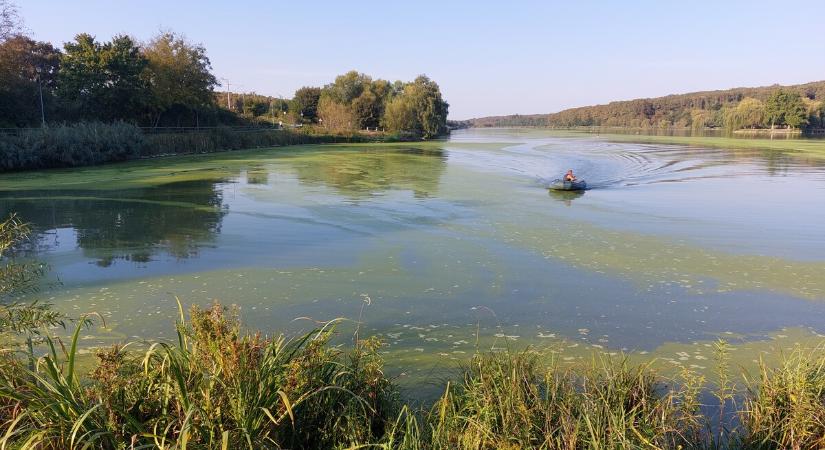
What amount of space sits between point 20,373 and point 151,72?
1546 inches

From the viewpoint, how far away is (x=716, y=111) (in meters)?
119

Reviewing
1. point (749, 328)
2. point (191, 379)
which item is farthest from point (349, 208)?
point (191, 379)

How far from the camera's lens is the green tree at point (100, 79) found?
3312 centimetres

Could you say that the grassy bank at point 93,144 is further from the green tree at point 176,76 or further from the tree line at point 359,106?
the tree line at point 359,106

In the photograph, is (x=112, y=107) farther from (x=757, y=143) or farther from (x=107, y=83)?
(x=757, y=143)

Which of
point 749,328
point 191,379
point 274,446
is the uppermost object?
point 191,379

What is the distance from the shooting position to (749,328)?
627 centimetres

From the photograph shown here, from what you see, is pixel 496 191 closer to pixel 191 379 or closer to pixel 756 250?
pixel 756 250

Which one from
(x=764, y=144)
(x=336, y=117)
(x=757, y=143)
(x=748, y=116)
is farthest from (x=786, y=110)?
(x=336, y=117)

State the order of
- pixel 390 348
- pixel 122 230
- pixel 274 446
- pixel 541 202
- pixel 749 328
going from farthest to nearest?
1. pixel 541 202
2. pixel 122 230
3. pixel 749 328
4. pixel 390 348
5. pixel 274 446

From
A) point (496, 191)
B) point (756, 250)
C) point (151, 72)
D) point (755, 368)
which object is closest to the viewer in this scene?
point (755, 368)

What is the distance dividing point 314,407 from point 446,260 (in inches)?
242

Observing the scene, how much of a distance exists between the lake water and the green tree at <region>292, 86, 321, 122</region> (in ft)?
195

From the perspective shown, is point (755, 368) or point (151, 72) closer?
point (755, 368)
